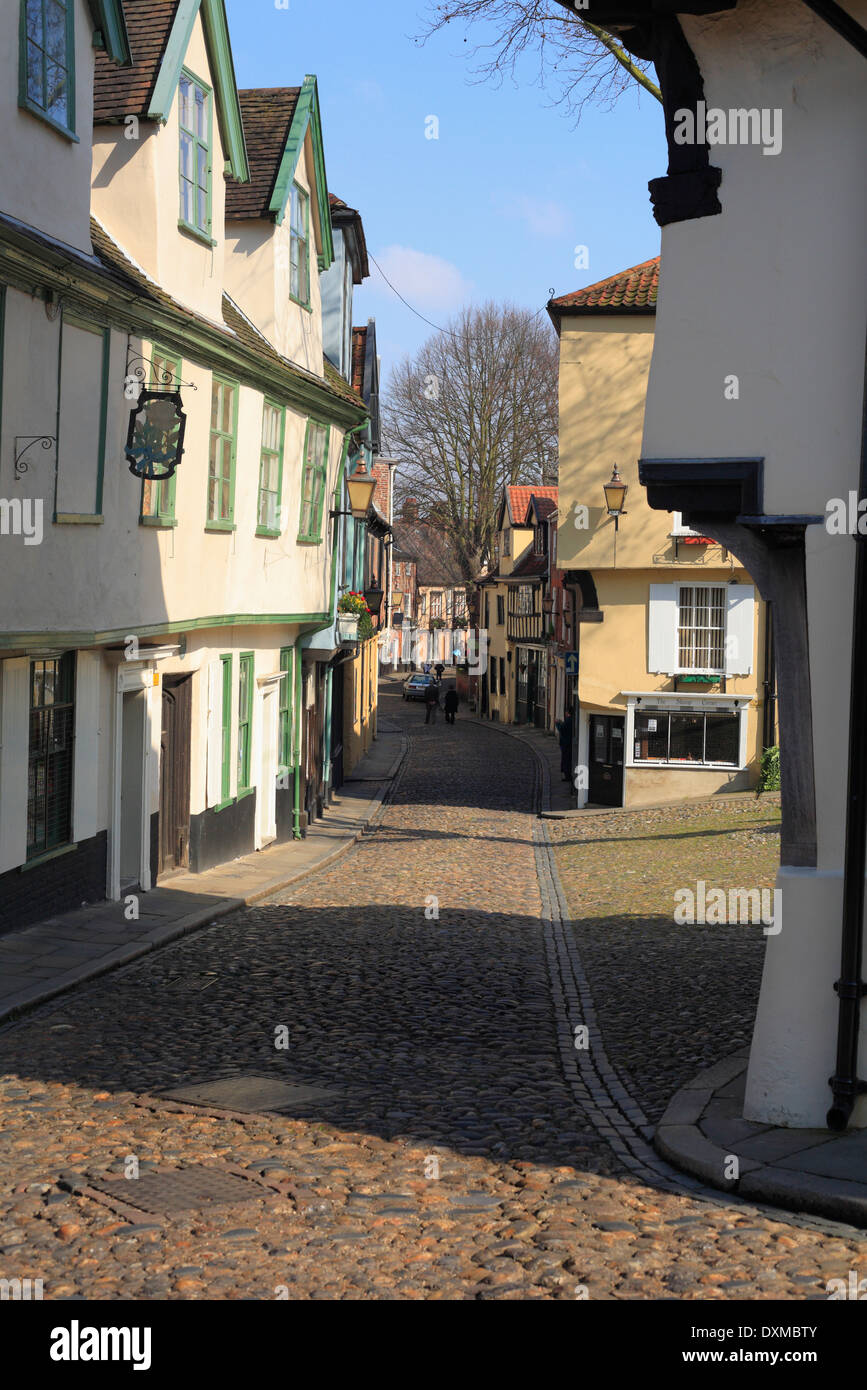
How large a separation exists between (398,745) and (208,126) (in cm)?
2993

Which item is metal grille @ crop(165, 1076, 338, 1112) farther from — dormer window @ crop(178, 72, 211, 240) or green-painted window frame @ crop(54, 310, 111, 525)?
dormer window @ crop(178, 72, 211, 240)

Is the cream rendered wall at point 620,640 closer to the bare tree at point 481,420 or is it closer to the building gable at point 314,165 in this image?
the building gable at point 314,165

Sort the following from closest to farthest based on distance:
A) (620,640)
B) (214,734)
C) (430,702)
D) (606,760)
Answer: (214,734), (620,640), (606,760), (430,702)

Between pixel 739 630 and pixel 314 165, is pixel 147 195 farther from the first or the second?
pixel 739 630

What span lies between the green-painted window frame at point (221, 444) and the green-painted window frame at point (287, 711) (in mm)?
4832

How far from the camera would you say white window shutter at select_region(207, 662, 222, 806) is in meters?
18.3

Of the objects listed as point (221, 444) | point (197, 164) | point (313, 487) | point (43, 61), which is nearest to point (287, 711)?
point (313, 487)

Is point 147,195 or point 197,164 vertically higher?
point 197,164

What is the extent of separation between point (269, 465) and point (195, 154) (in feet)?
14.1

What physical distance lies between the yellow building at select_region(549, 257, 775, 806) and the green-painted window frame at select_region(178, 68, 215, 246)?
38.0 feet

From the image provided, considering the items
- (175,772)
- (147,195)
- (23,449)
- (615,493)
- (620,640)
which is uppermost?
(147,195)

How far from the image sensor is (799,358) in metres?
7.41

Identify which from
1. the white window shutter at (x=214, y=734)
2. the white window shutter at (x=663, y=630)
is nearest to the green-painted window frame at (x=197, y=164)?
the white window shutter at (x=214, y=734)
